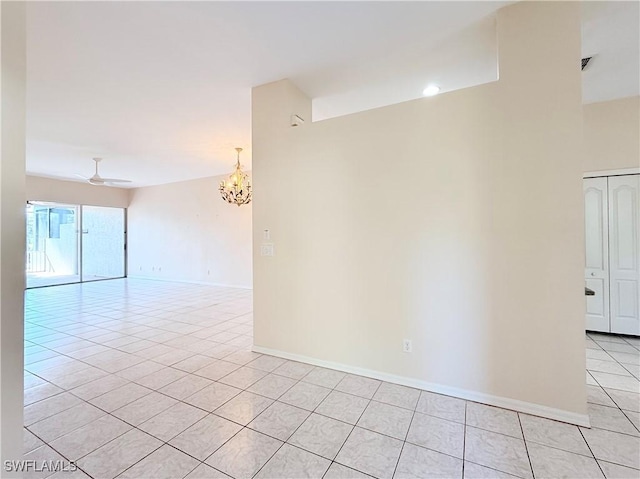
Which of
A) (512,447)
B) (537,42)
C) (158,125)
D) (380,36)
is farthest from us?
(158,125)

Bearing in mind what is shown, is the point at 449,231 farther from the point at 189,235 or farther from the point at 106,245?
the point at 106,245

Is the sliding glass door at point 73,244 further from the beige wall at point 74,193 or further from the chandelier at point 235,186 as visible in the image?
the chandelier at point 235,186

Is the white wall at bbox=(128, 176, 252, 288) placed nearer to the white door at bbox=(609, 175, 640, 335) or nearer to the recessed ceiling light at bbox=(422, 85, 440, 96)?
the recessed ceiling light at bbox=(422, 85, 440, 96)

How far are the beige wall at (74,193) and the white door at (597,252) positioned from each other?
1152 cm

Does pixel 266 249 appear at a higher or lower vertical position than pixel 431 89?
lower

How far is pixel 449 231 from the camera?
233 cm

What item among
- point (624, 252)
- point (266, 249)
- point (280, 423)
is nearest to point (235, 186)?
point (266, 249)

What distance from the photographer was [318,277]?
292 centimetres

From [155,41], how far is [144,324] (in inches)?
152

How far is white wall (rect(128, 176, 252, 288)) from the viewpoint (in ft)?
24.2

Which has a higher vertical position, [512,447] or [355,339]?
[355,339]

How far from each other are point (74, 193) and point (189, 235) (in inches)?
138

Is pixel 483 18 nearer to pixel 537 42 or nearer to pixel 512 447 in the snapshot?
pixel 537 42

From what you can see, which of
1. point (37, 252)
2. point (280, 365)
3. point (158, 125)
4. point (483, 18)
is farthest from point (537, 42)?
point (37, 252)
